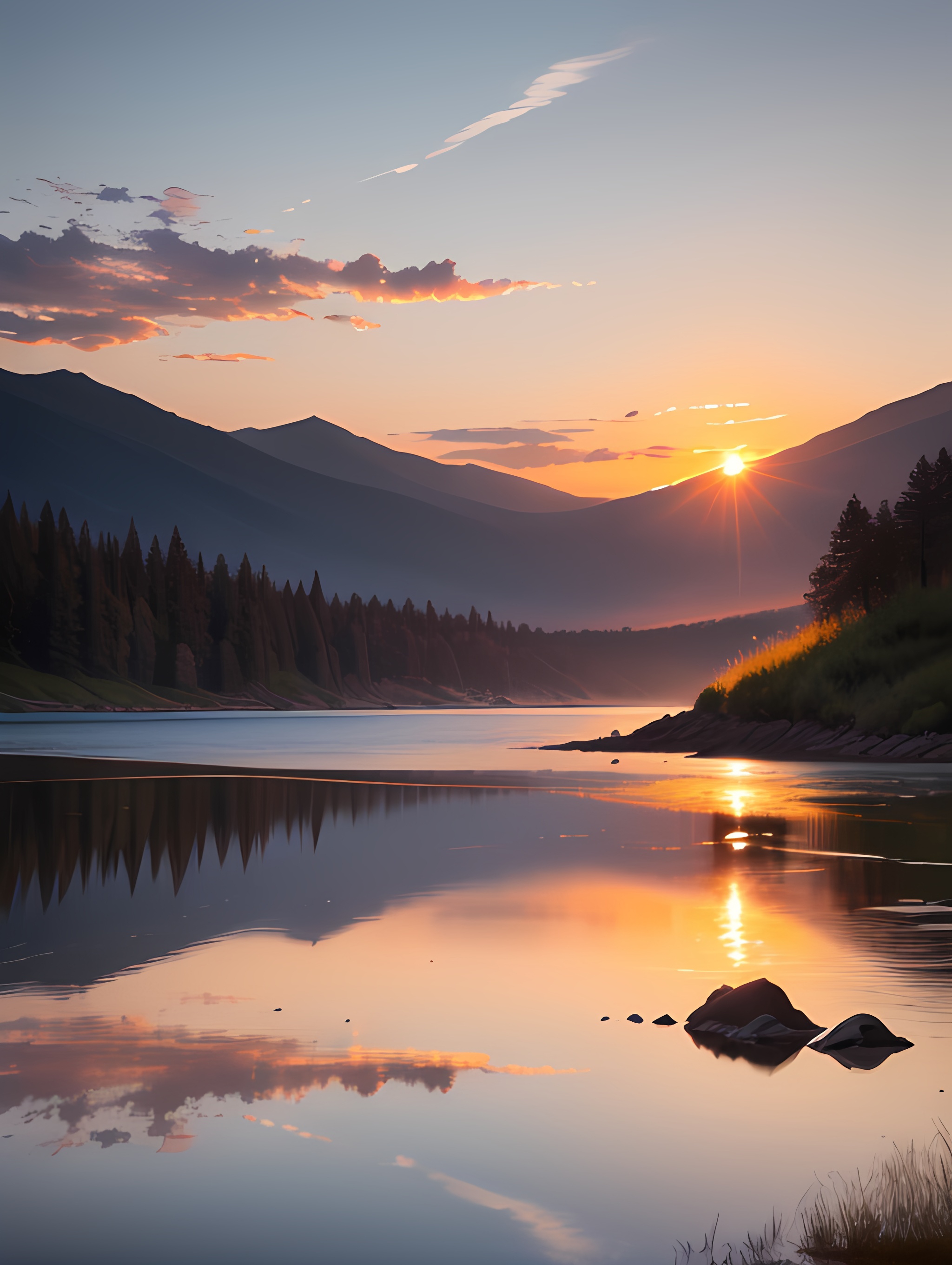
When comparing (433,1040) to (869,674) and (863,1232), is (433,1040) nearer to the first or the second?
(863,1232)

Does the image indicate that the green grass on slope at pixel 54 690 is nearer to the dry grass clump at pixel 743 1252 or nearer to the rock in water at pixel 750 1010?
the rock in water at pixel 750 1010

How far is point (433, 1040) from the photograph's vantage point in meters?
12.0

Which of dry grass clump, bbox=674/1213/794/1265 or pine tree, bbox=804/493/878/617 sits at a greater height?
pine tree, bbox=804/493/878/617

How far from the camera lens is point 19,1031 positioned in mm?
11969

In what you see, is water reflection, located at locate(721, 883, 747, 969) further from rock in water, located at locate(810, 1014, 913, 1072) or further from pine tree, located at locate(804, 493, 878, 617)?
pine tree, located at locate(804, 493, 878, 617)

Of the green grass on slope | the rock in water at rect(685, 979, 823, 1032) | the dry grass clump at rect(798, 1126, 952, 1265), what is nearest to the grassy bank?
the rock in water at rect(685, 979, 823, 1032)

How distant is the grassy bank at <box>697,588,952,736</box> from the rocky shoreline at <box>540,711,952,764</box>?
75 cm

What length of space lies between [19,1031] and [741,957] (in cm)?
875

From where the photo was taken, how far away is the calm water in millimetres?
7887

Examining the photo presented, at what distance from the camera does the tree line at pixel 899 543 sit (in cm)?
9575

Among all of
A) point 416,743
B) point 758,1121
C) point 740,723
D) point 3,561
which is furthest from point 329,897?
point 3,561

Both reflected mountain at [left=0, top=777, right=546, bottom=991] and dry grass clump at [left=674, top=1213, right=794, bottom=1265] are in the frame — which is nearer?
dry grass clump at [left=674, top=1213, right=794, bottom=1265]

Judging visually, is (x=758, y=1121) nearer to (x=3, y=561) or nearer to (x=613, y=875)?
(x=613, y=875)

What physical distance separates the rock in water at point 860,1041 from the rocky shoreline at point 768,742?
4917 cm
